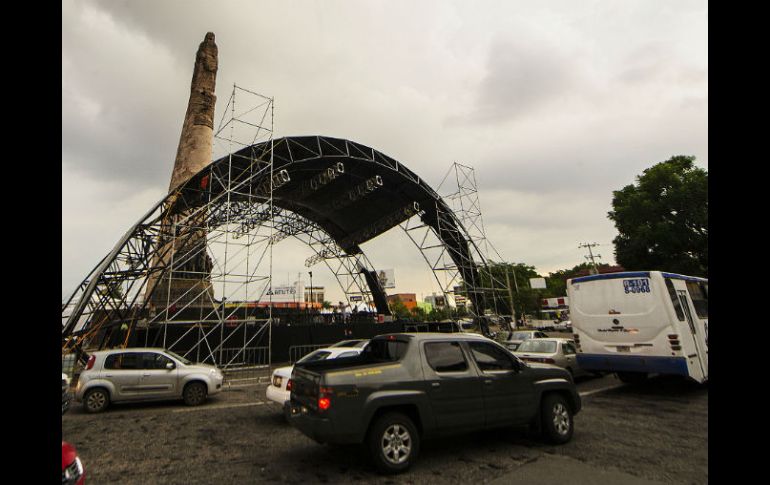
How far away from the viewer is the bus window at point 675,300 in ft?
29.5

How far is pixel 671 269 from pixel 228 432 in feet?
96.3

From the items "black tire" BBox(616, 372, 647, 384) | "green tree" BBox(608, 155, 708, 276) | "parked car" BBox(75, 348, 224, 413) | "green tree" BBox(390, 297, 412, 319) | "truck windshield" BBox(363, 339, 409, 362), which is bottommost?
"green tree" BBox(390, 297, 412, 319)

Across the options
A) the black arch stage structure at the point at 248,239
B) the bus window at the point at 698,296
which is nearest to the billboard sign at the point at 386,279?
the black arch stage structure at the point at 248,239

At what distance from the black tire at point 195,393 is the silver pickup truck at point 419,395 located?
19.6ft

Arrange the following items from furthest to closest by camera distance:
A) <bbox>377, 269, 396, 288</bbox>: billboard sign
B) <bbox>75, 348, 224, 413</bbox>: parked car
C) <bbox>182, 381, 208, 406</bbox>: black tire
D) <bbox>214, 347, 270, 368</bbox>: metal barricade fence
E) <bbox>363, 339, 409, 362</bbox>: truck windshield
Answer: <bbox>377, 269, 396, 288</bbox>: billboard sign, <bbox>214, 347, 270, 368</bbox>: metal barricade fence, <bbox>182, 381, 208, 406</bbox>: black tire, <bbox>75, 348, 224, 413</bbox>: parked car, <bbox>363, 339, 409, 362</bbox>: truck windshield

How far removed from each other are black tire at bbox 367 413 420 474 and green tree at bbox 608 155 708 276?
27.7 m

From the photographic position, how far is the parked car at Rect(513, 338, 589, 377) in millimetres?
11238

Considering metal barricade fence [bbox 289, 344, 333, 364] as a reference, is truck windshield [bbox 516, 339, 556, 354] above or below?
above

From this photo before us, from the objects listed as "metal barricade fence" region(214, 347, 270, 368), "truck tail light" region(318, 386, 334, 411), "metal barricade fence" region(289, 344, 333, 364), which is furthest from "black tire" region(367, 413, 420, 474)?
"metal barricade fence" region(289, 344, 333, 364)

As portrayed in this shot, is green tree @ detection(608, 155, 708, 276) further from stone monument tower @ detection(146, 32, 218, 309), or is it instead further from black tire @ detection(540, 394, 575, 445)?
stone monument tower @ detection(146, 32, 218, 309)
